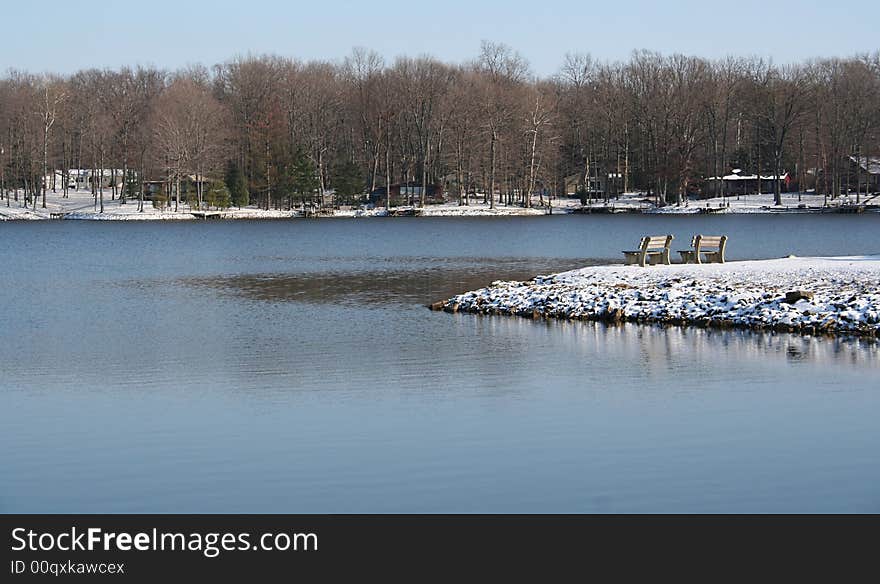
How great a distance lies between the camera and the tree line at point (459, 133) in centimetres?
12006

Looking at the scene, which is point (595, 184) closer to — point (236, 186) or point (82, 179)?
point (236, 186)

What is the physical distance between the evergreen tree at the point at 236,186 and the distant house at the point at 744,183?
48.3 m

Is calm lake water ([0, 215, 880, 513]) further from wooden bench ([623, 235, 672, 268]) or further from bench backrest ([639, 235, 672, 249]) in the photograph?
bench backrest ([639, 235, 672, 249])

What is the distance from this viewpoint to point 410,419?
15.8 metres

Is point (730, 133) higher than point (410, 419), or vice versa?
point (730, 133)

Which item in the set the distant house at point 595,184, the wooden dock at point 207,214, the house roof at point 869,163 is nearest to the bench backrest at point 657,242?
the wooden dock at point 207,214

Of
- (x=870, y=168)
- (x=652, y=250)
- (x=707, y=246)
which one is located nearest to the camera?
(x=652, y=250)

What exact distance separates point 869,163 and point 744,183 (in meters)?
17.3

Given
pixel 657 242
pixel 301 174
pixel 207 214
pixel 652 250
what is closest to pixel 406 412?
pixel 652 250

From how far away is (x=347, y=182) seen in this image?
121 metres

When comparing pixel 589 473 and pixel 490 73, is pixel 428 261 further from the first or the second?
pixel 490 73

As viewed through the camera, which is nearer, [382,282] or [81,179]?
[382,282]

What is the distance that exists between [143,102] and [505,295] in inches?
4893

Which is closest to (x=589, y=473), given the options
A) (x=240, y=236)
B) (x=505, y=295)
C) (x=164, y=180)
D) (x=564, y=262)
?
(x=505, y=295)
